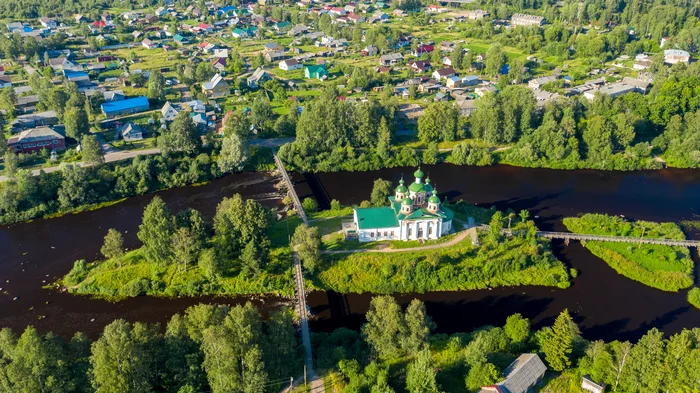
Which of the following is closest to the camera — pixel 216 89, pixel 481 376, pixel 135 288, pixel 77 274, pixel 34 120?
pixel 481 376

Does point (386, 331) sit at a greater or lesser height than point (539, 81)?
lesser

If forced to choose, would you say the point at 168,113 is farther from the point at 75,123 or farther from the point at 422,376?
the point at 422,376

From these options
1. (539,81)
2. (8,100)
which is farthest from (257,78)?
(539,81)

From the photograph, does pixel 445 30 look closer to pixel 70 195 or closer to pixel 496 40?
pixel 496 40

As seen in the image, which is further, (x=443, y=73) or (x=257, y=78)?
(x=443, y=73)

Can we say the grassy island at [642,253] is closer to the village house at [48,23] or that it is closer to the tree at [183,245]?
the tree at [183,245]

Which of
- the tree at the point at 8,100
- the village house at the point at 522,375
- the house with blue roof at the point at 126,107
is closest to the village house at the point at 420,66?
the house with blue roof at the point at 126,107

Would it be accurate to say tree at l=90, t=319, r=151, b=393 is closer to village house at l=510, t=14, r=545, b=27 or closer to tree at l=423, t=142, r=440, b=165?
tree at l=423, t=142, r=440, b=165
